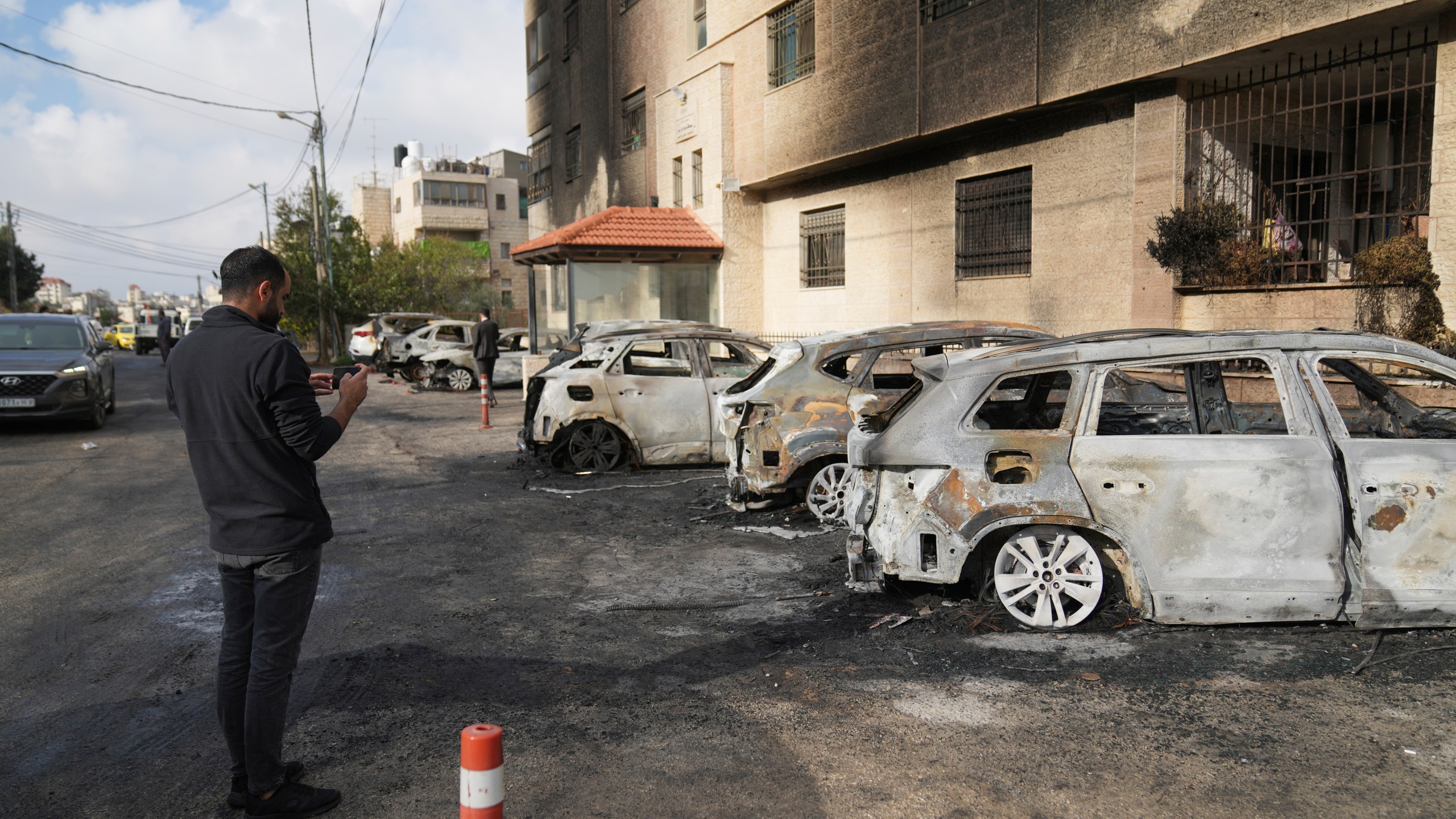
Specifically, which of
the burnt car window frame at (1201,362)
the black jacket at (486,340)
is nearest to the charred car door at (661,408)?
→ the burnt car window frame at (1201,362)

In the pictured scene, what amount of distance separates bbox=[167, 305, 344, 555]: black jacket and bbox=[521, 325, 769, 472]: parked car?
7.15 meters

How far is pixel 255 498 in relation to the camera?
3420 millimetres

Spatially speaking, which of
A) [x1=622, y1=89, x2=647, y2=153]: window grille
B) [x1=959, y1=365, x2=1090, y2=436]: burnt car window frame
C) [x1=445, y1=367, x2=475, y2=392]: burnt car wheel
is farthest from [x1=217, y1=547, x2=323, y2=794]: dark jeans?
[x1=622, y1=89, x2=647, y2=153]: window grille

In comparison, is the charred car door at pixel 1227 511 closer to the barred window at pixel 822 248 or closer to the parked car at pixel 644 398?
the parked car at pixel 644 398

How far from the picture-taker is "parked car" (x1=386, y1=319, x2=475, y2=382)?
23438 millimetres

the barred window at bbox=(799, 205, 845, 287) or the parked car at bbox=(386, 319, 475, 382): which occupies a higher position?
the barred window at bbox=(799, 205, 845, 287)

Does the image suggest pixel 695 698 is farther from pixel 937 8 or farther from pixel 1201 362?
pixel 937 8

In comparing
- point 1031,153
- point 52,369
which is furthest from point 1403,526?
point 52,369

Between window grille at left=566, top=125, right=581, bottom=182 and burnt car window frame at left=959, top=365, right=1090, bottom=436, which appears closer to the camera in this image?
burnt car window frame at left=959, top=365, right=1090, bottom=436

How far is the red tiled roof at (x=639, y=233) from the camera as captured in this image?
20312 mm

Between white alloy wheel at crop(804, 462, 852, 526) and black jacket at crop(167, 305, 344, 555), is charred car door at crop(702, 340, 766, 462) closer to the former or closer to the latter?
white alloy wheel at crop(804, 462, 852, 526)

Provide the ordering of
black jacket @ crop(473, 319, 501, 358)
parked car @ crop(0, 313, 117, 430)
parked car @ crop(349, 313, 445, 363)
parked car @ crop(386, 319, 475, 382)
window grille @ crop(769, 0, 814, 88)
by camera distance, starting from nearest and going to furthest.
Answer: parked car @ crop(0, 313, 117, 430) < black jacket @ crop(473, 319, 501, 358) < window grille @ crop(769, 0, 814, 88) < parked car @ crop(386, 319, 475, 382) < parked car @ crop(349, 313, 445, 363)

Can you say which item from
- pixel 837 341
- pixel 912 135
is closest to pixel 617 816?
pixel 837 341

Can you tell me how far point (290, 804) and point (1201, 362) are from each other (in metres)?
4.70
